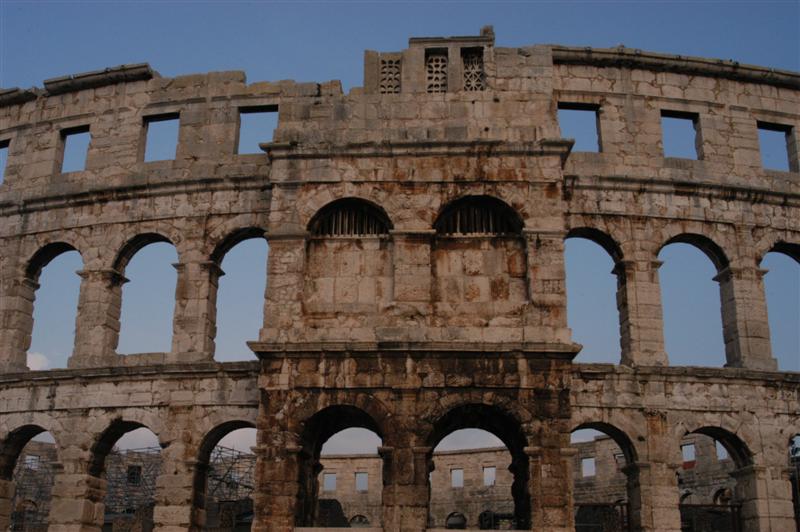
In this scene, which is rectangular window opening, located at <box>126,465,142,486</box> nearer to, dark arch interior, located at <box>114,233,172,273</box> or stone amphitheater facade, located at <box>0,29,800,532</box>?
stone amphitheater facade, located at <box>0,29,800,532</box>

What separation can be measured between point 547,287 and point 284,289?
471 centimetres

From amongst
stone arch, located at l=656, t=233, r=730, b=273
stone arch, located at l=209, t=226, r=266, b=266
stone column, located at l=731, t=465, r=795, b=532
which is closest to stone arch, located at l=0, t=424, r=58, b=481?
stone arch, located at l=209, t=226, r=266, b=266

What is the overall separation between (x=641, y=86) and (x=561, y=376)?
8.28 m

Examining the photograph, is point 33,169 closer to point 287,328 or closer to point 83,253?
point 83,253

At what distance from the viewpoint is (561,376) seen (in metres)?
14.7

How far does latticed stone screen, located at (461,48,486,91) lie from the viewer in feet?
56.6

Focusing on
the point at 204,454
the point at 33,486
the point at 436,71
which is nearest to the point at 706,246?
the point at 436,71

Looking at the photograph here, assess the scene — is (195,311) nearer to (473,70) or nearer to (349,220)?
(349,220)

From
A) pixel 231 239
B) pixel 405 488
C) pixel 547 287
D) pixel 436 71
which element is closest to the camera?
pixel 405 488

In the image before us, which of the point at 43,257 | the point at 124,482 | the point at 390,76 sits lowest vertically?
the point at 124,482

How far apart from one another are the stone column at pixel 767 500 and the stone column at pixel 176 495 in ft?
35.8

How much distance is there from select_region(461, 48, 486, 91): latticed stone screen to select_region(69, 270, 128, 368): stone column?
340 inches

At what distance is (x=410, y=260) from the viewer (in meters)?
15.6

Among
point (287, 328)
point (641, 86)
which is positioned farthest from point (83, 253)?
point (641, 86)
